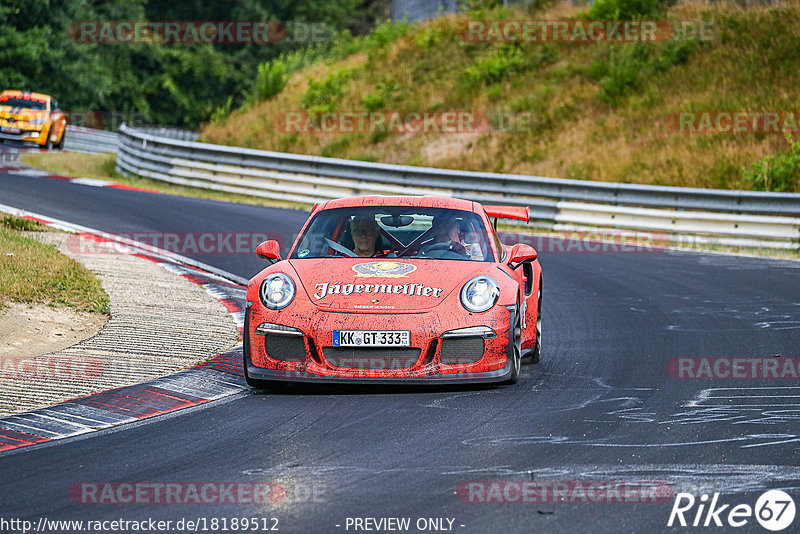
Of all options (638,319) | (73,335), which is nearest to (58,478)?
(73,335)

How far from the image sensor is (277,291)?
784 cm

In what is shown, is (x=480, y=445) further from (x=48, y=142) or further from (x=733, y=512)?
(x=48, y=142)

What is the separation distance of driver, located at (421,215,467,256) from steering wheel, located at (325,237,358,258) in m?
0.53

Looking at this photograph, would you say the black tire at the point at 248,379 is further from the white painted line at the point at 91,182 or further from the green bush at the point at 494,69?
the green bush at the point at 494,69

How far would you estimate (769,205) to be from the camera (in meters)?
18.3

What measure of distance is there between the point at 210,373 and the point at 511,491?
3648 mm

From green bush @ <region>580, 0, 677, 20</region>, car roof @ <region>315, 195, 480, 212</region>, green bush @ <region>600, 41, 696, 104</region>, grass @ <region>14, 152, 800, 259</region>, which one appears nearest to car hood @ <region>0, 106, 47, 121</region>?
grass @ <region>14, 152, 800, 259</region>

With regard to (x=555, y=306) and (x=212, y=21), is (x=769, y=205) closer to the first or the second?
(x=555, y=306)

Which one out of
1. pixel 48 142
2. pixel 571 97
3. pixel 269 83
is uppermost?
pixel 269 83

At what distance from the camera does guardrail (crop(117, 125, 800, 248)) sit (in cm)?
1839

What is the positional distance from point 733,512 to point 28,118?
31022mm

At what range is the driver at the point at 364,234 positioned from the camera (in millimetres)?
8648

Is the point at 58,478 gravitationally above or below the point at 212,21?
below

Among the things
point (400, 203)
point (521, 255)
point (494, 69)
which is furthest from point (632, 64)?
point (521, 255)
